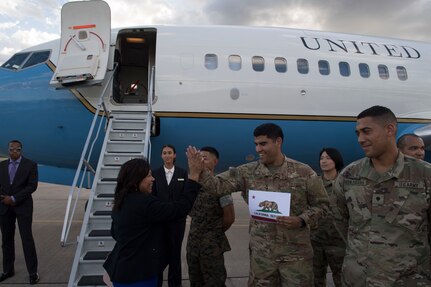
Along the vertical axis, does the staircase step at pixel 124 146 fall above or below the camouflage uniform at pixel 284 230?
above

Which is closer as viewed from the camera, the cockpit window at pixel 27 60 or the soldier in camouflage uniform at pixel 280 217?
the soldier in camouflage uniform at pixel 280 217

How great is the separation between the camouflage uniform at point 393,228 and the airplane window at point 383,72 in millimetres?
6932

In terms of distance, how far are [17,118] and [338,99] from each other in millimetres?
6693

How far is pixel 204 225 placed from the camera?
161 inches

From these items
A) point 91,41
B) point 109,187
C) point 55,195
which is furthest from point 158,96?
point 55,195

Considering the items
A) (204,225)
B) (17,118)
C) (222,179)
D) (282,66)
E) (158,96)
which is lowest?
(204,225)

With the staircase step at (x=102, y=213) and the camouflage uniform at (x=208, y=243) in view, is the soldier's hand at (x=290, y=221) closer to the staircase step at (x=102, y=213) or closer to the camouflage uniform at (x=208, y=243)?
the camouflage uniform at (x=208, y=243)

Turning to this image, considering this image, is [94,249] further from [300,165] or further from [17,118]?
[17,118]

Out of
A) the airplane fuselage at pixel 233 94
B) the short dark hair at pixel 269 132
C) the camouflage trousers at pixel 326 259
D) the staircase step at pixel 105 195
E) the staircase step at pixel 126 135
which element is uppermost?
the airplane fuselage at pixel 233 94

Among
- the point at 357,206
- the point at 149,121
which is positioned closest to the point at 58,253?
the point at 149,121

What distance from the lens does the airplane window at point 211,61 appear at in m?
7.57

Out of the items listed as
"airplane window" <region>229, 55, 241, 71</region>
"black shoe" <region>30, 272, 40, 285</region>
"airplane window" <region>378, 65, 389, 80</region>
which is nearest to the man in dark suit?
"black shoe" <region>30, 272, 40, 285</region>

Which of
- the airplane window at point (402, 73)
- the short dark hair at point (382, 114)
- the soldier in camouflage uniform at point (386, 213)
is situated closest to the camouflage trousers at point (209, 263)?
the soldier in camouflage uniform at point (386, 213)

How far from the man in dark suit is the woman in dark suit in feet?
9.36
